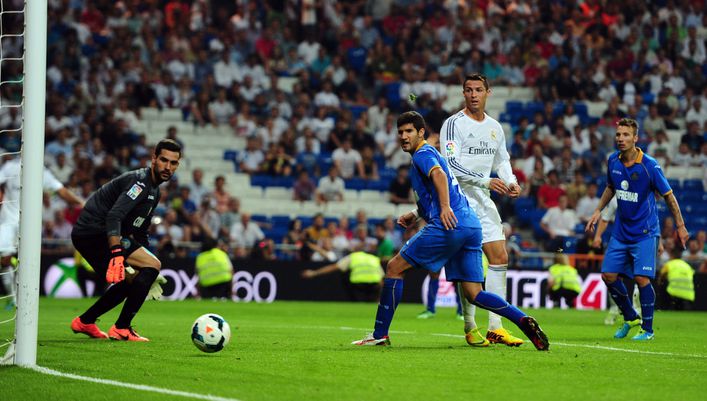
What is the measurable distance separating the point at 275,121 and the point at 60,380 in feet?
64.6

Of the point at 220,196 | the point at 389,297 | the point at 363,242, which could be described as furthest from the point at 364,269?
the point at 389,297

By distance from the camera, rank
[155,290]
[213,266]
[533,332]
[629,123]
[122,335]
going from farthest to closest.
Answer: [213,266] < [629,123] < [155,290] < [122,335] < [533,332]

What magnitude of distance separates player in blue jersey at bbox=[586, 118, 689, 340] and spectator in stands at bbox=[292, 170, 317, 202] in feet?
44.0

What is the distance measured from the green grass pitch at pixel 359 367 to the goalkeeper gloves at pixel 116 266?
0.61m

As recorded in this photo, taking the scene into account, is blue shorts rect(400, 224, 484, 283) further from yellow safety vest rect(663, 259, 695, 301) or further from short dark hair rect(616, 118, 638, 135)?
yellow safety vest rect(663, 259, 695, 301)

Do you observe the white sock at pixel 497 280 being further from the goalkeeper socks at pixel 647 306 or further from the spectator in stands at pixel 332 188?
the spectator in stands at pixel 332 188

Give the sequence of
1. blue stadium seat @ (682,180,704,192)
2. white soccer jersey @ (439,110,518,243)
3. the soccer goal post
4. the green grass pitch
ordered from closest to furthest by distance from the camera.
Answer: the green grass pitch → the soccer goal post → white soccer jersey @ (439,110,518,243) → blue stadium seat @ (682,180,704,192)

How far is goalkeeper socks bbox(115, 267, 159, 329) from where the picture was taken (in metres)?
10.4

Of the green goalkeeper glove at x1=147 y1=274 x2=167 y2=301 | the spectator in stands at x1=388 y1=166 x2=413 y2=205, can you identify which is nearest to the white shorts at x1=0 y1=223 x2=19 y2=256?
the green goalkeeper glove at x1=147 y1=274 x2=167 y2=301

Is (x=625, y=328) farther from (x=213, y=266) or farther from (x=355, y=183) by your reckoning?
(x=355, y=183)

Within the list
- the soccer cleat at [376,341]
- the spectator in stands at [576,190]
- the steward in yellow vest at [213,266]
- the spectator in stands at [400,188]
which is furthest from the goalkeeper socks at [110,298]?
the spectator in stands at [576,190]

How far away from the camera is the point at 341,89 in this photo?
27781 millimetres

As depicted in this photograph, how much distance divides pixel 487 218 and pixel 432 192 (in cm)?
147

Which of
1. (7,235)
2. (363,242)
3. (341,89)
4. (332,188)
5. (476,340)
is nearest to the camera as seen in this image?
(476,340)
